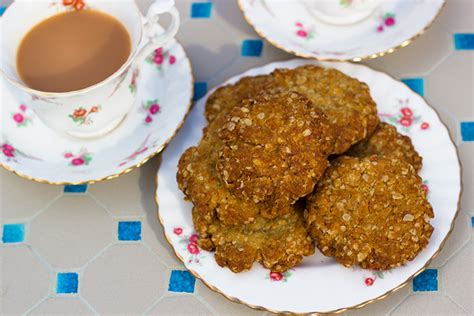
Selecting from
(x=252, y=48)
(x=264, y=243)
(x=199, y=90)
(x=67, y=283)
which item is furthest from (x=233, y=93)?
(x=67, y=283)

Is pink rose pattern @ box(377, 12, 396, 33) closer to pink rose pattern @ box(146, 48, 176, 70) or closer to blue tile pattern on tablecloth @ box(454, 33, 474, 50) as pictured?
blue tile pattern on tablecloth @ box(454, 33, 474, 50)

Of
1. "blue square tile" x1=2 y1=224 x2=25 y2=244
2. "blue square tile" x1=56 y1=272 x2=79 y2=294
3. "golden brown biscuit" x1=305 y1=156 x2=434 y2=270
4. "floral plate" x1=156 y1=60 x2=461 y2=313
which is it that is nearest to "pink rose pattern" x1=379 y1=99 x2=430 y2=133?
"floral plate" x1=156 y1=60 x2=461 y2=313

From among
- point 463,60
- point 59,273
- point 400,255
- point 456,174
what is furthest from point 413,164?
point 59,273

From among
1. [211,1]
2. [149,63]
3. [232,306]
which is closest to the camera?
[232,306]

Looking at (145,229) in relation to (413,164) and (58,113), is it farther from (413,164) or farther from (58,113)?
(413,164)

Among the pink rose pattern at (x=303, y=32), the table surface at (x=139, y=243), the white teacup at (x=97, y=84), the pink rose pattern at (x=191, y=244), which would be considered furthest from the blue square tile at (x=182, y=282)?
the pink rose pattern at (x=303, y=32)
